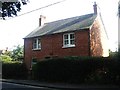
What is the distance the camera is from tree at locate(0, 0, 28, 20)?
492 inches

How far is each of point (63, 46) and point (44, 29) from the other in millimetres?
7249

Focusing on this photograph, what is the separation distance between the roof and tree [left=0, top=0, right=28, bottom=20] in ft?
72.0

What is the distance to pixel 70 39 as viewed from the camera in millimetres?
35344

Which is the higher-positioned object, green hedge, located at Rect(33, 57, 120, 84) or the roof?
the roof

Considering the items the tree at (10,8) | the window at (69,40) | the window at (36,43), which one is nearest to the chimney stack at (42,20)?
the window at (36,43)

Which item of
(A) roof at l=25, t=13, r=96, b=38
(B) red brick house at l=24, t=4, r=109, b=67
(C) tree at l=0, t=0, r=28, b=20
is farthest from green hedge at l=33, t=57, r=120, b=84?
(C) tree at l=0, t=0, r=28, b=20

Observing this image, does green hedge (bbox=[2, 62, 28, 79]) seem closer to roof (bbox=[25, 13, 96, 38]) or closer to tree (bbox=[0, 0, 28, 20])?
roof (bbox=[25, 13, 96, 38])

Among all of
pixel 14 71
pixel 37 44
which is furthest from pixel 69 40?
pixel 14 71

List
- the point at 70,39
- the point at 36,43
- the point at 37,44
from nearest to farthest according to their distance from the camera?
the point at 70,39 → the point at 37,44 → the point at 36,43

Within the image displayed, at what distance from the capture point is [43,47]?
39.1m

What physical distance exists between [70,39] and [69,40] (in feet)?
0.64

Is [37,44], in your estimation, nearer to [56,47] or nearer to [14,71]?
[56,47]

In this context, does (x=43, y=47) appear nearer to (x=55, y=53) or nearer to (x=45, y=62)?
(x=55, y=53)

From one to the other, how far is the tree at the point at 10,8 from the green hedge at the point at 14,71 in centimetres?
2458
